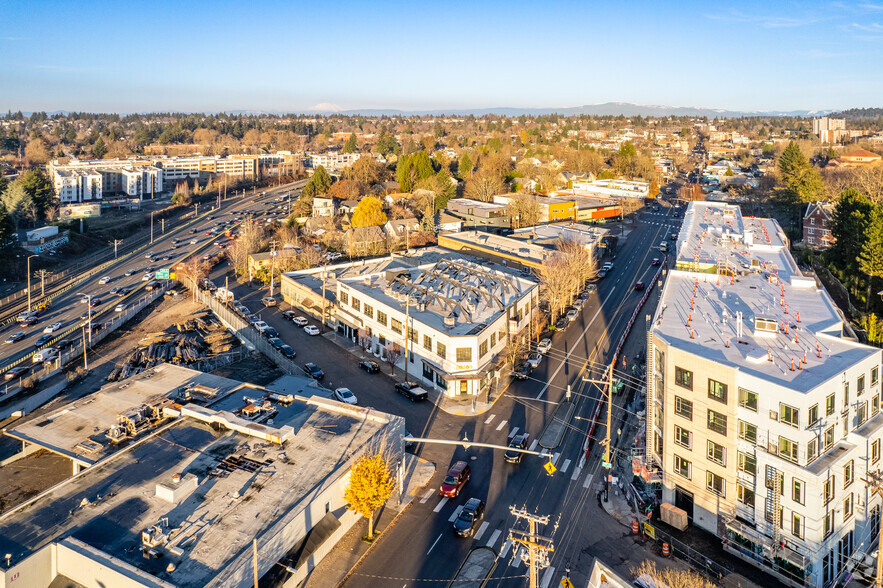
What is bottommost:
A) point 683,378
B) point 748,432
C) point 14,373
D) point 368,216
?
point 14,373

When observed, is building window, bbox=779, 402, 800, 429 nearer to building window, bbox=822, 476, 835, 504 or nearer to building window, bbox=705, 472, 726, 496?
building window, bbox=822, 476, 835, 504

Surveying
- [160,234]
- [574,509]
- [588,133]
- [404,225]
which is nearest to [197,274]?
[404,225]

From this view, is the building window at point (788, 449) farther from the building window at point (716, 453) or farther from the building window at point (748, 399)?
the building window at point (716, 453)

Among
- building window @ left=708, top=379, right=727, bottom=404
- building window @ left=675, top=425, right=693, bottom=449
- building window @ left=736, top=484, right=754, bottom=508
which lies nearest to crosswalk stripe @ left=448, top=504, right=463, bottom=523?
building window @ left=675, top=425, right=693, bottom=449

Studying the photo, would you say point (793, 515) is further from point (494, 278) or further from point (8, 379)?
point (8, 379)

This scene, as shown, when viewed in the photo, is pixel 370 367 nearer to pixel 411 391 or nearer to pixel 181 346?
pixel 411 391

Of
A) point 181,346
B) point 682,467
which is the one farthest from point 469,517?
point 181,346
